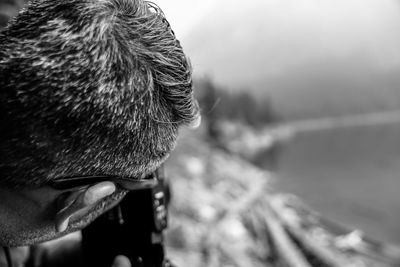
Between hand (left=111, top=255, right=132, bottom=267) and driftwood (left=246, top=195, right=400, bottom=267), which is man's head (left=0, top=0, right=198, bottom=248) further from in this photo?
driftwood (left=246, top=195, right=400, bottom=267)

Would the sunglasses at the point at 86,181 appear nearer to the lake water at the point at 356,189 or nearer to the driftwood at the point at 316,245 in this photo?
the driftwood at the point at 316,245

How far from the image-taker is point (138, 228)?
0.99 m

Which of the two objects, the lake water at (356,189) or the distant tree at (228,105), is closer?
the distant tree at (228,105)

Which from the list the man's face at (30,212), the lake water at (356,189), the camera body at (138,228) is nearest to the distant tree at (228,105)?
the camera body at (138,228)

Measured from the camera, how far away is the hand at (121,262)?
939mm

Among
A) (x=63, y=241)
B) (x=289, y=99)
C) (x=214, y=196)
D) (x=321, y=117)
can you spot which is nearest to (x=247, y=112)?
(x=214, y=196)

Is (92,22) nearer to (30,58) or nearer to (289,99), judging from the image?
(30,58)

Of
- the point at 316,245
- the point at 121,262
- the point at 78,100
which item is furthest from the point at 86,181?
the point at 316,245

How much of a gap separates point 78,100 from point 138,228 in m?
0.55

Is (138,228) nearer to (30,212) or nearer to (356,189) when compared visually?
(30,212)

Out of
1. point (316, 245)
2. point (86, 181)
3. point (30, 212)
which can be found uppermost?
point (316, 245)

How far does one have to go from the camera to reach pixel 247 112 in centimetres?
1714

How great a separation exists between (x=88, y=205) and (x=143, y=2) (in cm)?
35

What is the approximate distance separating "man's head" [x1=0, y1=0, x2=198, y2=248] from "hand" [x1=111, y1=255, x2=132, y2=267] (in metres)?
0.29
